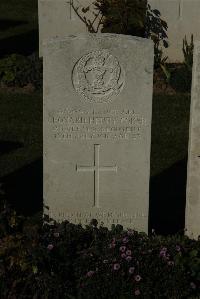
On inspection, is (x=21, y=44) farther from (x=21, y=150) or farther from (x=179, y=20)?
(x=21, y=150)

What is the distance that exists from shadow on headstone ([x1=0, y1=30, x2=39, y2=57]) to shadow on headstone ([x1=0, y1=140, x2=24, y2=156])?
6.28 m

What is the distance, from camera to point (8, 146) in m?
11.9

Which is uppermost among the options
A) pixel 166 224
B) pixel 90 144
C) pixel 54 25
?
pixel 54 25

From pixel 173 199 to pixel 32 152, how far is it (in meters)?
2.45

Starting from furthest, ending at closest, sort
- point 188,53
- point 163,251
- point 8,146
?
point 188,53, point 8,146, point 163,251

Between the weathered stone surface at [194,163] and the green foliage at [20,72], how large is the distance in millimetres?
Result: 7063

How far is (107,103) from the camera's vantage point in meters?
8.20

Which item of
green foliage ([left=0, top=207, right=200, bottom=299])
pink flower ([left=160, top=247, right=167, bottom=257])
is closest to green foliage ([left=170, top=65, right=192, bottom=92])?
green foliage ([left=0, top=207, right=200, bottom=299])

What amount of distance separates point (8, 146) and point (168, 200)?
9.37 feet

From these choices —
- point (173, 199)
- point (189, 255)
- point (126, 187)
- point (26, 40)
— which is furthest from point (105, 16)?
point (189, 255)

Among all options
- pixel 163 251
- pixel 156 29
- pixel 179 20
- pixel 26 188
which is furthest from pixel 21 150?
pixel 179 20

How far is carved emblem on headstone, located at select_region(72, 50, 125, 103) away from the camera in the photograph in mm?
8039

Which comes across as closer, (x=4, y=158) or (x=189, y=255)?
(x=189, y=255)

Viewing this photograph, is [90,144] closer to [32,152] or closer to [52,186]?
[52,186]
